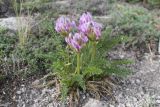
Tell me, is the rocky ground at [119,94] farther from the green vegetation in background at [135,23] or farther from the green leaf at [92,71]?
the green vegetation in background at [135,23]

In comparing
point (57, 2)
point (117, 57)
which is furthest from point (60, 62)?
point (57, 2)

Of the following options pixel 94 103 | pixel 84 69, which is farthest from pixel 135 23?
pixel 94 103

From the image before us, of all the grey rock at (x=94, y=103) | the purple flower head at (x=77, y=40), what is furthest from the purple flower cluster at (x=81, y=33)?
the grey rock at (x=94, y=103)

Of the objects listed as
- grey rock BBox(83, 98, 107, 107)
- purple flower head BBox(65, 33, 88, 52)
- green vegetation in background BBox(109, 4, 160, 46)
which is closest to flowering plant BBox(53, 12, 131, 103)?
purple flower head BBox(65, 33, 88, 52)

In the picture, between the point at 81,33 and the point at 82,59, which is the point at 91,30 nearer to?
the point at 81,33

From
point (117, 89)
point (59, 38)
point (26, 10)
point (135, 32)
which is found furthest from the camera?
point (26, 10)

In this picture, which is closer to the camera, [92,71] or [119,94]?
[92,71]

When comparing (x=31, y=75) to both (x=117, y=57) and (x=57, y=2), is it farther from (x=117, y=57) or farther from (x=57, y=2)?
(x=57, y=2)

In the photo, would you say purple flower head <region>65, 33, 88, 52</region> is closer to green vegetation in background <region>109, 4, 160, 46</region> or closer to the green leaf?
the green leaf
